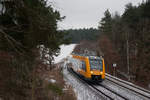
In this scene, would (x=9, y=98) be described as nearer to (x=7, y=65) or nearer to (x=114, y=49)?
(x=7, y=65)

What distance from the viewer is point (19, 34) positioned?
25.7 feet

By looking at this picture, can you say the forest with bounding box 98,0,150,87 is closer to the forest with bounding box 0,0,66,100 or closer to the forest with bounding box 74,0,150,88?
the forest with bounding box 74,0,150,88

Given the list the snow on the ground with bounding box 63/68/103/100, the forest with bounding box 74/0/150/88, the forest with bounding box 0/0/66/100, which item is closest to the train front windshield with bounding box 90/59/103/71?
the snow on the ground with bounding box 63/68/103/100

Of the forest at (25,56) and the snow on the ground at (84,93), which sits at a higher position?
the forest at (25,56)

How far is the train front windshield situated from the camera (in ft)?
59.5

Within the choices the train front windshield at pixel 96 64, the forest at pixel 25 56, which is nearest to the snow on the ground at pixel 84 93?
the train front windshield at pixel 96 64

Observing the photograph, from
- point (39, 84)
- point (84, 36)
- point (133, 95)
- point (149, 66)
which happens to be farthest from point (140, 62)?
point (84, 36)

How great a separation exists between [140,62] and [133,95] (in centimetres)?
1701

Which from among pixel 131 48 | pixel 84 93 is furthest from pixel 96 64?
pixel 131 48

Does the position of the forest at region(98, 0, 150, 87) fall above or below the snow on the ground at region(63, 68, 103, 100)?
above

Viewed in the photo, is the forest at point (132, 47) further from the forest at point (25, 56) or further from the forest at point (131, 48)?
the forest at point (25, 56)

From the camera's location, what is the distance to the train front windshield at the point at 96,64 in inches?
714

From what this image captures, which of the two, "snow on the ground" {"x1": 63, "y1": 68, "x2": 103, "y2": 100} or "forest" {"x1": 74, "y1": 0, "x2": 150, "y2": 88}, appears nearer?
"snow on the ground" {"x1": 63, "y1": 68, "x2": 103, "y2": 100}

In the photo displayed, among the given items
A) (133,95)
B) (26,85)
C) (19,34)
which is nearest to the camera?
(26,85)
